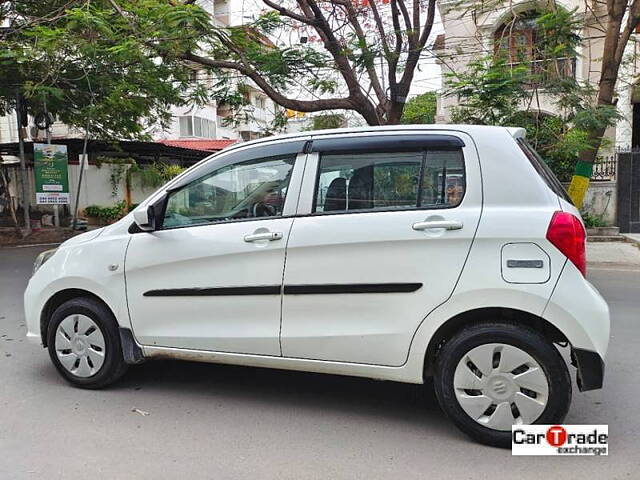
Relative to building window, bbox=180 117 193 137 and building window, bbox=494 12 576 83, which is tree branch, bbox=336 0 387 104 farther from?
building window, bbox=180 117 193 137

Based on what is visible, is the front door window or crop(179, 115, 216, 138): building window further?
crop(179, 115, 216, 138): building window

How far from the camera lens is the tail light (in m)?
2.94

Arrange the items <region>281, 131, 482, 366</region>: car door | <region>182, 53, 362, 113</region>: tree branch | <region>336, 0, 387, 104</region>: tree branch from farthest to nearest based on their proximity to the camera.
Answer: <region>182, 53, 362, 113</region>: tree branch, <region>336, 0, 387, 104</region>: tree branch, <region>281, 131, 482, 366</region>: car door

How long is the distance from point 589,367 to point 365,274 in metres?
1.32

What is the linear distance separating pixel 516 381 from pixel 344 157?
166 cm

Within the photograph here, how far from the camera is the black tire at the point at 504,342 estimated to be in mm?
2980

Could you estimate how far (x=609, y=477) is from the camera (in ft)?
9.06

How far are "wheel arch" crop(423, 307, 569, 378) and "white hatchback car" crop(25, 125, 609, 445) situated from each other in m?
0.01

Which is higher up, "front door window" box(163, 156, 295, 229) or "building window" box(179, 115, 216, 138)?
"building window" box(179, 115, 216, 138)

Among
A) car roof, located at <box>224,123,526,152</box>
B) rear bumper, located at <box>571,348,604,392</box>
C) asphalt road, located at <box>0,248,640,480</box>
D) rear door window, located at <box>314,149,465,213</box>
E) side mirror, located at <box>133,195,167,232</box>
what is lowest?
asphalt road, located at <box>0,248,640,480</box>

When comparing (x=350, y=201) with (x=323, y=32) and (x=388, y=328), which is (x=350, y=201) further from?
(x=323, y=32)

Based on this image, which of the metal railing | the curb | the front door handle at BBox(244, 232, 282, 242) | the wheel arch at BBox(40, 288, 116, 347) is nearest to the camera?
the front door handle at BBox(244, 232, 282, 242)

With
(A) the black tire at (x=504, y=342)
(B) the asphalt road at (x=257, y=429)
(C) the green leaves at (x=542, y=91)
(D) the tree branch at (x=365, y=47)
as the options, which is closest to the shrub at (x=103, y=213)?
(D) the tree branch at (x=365, y=47)

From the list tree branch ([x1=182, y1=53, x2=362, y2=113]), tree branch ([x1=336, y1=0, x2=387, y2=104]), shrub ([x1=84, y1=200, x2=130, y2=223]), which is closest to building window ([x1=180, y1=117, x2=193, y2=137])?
shrub ([x1=84, y1=200, x2=130, y2=223])
